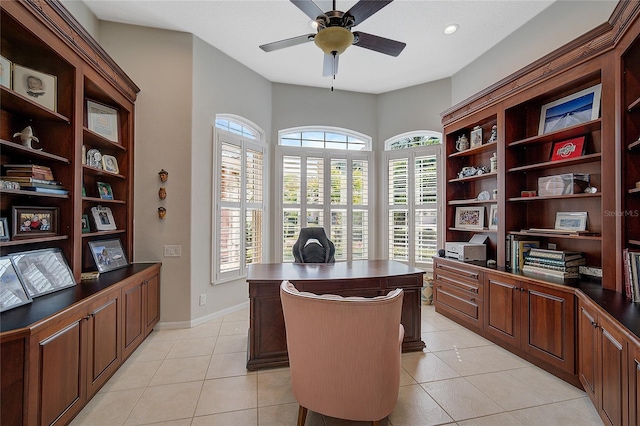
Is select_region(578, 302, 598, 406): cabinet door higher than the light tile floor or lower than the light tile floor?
higher

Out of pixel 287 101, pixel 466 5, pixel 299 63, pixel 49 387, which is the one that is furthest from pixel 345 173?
pixel 49 387

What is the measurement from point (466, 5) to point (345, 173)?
9.19ft

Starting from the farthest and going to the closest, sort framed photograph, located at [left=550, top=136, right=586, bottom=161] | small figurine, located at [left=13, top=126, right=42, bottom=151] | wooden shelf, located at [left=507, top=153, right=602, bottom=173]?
framed photograph, located at [left=550, top=136, right=586, bottom=161] < wooden shelf, located at [left=507, top=153, right=602, bottom=173] < small figurine, located at [left=13, top=126, right=42, bottom=151]

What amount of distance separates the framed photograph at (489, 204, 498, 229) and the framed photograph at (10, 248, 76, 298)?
14.1ft

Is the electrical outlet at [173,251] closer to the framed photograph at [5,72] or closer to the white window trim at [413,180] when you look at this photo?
the framed photograph at [5,72]

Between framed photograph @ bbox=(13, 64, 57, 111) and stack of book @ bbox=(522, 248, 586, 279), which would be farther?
stack of book @ bbox=(522, 248, 586, 279)

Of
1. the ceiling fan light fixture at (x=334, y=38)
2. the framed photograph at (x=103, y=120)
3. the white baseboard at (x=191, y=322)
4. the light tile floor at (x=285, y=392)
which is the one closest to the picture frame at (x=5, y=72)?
the framed photograph at (x=103, y=120)

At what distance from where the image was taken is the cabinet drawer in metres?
3.28

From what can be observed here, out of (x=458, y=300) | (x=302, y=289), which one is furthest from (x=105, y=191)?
(x=458, y=300)

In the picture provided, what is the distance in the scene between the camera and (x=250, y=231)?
4.36m

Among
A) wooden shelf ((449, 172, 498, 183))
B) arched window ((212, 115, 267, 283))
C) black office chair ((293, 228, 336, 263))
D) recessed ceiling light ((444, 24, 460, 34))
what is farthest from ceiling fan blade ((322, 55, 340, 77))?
wooden shelf ((449, 172, 498, 183))

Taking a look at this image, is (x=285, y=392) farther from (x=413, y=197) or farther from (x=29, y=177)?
(x=413, y=197)

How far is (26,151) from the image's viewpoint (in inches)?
78.2

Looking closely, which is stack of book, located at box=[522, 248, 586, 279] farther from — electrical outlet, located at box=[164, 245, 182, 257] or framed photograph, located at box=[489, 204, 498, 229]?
electrical outlet, located at box=[164, 245, 182, 257]
